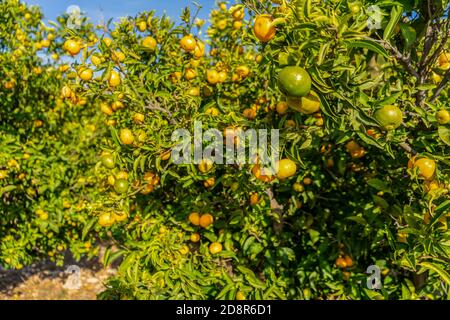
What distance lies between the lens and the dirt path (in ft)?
20.0

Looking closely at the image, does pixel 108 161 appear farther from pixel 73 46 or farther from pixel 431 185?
pixel 431 185

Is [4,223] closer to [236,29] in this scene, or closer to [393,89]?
[236,29]

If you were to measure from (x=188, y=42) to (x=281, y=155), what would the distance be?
1191mm

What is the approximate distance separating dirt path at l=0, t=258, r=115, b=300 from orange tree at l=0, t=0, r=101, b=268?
1.65 meters

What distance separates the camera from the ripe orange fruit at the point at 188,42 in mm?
2525

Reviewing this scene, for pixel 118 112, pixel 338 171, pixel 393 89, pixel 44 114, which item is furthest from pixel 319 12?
pixel 44 114

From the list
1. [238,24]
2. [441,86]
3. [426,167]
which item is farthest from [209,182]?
[441,86]

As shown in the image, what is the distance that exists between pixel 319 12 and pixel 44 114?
13.3 ft

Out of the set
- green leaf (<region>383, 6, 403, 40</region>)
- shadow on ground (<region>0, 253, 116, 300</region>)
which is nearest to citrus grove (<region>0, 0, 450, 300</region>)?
green leaf (<region>383, 6, 403, 40</region>)

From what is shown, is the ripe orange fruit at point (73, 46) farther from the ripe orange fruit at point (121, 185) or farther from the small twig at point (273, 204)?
the small twig at point (273, 204)

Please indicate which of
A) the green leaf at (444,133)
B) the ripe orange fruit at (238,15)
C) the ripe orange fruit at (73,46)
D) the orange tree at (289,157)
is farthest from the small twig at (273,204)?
the ripe orange fruit at (73,46)

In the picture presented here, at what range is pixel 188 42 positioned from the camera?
2523mm

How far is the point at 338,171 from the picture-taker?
→ 301 centimetres

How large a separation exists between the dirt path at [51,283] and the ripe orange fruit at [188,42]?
14.3 feet
